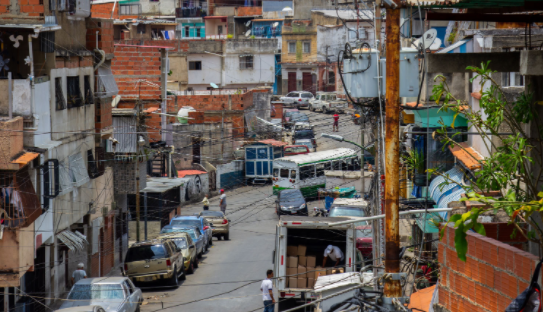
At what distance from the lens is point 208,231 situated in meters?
32.3

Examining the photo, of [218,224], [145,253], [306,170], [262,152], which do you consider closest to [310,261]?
[145,253]

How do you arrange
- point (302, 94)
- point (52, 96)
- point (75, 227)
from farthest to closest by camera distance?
point (302, 94) < point (75, 227) < point (52, 96)

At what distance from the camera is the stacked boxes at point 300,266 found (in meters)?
20.1

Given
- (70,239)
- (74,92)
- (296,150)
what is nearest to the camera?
(70,239)

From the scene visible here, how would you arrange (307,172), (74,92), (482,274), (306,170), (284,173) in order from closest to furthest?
(482,274) < (74,92) < (284,173) < (306,170) < (307,172)

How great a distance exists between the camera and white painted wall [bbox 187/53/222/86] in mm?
69312

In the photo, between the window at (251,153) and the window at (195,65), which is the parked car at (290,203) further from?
the window at (195,65)

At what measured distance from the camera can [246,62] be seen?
71562 millimetres

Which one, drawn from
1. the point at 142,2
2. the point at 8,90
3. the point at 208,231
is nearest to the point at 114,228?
the point at 208,231

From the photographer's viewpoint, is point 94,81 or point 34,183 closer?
point 34,183

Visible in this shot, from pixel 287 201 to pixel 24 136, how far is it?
2162 centimetres

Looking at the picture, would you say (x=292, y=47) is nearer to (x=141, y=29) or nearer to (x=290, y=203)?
(x=141, y=29)

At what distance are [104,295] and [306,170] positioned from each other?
26.2 m

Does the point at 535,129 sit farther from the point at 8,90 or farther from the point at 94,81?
the point at 94,81
